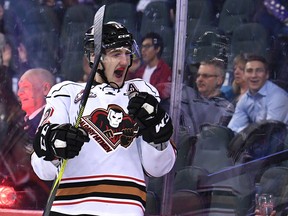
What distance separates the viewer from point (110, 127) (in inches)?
144

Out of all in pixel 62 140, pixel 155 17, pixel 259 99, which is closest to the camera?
pixel 62 140

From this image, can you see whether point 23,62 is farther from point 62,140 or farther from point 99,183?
point 62,140

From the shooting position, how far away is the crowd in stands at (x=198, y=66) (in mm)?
4207

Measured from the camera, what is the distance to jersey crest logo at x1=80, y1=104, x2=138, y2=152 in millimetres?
3643

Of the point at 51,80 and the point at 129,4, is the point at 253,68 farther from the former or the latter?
the point at 51,80

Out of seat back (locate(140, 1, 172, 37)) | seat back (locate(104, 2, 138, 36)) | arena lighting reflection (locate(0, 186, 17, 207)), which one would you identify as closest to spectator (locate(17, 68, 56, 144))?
arena lighting reflection (locate(0, 186, 17, 207))

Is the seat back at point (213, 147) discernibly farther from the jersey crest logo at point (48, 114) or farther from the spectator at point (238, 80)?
the jersey crest logo at point (48, 114)

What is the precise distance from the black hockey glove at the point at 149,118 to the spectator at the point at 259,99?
79 centimetres

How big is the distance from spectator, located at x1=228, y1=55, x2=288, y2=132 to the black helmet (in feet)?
2.39

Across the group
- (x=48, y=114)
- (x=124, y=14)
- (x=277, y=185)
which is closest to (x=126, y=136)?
(x=48, y=114)

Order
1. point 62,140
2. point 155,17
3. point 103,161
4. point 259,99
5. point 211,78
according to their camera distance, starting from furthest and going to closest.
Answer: point 155,17 < point 211,78 < point 259,99 < point 103,161 < point 62,140

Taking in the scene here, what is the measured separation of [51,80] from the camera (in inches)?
183

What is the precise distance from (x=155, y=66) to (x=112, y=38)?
744 millimetres

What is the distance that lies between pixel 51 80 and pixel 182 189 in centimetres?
84
